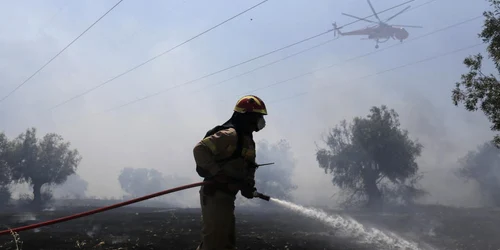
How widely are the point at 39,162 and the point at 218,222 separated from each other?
61442mm

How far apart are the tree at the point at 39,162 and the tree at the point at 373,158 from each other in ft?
148

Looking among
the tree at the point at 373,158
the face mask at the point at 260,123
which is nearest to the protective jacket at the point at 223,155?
the face mask at the point at 260,123

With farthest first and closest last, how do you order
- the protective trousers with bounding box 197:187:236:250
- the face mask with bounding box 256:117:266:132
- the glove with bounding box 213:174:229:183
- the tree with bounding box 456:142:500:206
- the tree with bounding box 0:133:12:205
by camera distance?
the tree with bounding box 456:142:500:206
the tree with bounding box 0:133:12:205
the face mask with bounding box 256:117:266:132
the glove with bounding box 213:174:229:183
the protective trousers with bounding box 197:187:236:250

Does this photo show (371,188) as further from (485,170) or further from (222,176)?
(222,176)

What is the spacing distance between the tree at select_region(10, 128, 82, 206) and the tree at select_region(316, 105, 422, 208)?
45059 mm

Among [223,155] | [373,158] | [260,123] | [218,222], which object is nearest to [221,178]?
[223,155]

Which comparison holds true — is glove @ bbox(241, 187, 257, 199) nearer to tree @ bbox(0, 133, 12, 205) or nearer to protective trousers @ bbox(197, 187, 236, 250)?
protective trousers @ bbox(197, 187, 236, 250)

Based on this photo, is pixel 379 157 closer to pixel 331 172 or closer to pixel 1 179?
pixel 331 172

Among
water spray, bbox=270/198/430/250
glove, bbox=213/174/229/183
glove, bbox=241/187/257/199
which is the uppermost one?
glove, bbox=213/174/229/183

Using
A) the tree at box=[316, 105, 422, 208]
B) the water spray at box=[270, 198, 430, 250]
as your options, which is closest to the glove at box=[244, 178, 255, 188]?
the water spray at box=[270, 198, 430, 250]

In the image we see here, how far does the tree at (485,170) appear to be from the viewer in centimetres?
6898

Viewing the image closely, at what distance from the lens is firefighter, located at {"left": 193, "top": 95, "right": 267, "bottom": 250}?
439 centimetres

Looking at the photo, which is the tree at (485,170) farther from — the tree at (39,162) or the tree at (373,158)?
the tree at (39,162)

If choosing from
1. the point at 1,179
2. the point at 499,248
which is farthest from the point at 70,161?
the point at 499,248
